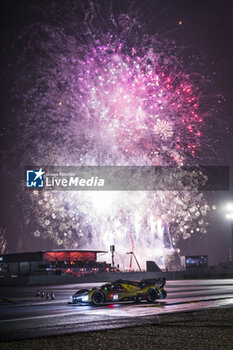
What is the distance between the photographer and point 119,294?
18.9 m

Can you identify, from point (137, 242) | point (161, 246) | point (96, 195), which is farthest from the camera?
point (161, 246)

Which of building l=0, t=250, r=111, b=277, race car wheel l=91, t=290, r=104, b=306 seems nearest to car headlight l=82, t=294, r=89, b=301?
race car wheel l=91, t=290, r=104, b=306

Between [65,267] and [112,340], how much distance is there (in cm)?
4936

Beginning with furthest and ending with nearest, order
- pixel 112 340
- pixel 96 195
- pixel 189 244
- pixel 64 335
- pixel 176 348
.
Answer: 1. pixel 189 244
2. pixel 96 195
3. pixel 64 335
4. pixel 112 340
5. pixel 176 348

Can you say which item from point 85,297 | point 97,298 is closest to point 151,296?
point 97,298

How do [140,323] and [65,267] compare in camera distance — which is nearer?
[140,323]

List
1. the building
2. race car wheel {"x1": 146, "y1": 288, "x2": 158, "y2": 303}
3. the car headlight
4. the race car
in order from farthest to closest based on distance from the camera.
Answer: the building → race car wheel {"x1": 146, "y1": 288, "x2": 158, "y2": 303} → the race car → the car headlight

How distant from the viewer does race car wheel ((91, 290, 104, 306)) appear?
18578mm

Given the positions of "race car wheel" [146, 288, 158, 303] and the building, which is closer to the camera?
"race car wheel" [146, 288, 158, 303]

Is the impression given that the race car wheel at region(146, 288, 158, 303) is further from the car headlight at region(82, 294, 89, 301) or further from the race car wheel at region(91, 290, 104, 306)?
the car headlight at region(82, 294, 89, 301)

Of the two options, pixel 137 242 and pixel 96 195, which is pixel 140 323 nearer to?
pixel 96 195

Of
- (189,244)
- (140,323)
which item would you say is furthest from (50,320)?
(189,244)

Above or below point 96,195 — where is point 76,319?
below

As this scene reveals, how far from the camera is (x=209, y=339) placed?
988 cm
